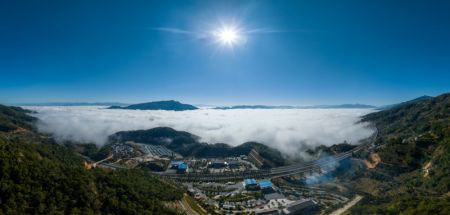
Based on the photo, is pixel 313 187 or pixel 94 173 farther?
pixel 313 187

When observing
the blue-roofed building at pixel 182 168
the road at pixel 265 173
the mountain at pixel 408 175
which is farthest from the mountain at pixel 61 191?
the blue-roofed building at pixel 182 168

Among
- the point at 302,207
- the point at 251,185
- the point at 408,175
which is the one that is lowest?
the point at 302,207

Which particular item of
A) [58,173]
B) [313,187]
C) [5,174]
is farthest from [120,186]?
[313,187]

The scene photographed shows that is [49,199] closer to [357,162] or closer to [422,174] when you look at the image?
[422,174]

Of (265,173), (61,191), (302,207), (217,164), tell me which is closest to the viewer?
(61,191)

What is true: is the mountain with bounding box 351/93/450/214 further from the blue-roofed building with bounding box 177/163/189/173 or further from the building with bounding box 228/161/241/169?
the blue-roofed building with bounding box 177/163/189/173

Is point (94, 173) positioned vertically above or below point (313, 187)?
above

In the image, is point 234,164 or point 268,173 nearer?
point 268,173

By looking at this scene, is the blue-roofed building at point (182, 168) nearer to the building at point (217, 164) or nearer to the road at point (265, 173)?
the road at point (265, 173)

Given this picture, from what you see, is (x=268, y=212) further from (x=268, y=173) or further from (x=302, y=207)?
(x=268, y=173)

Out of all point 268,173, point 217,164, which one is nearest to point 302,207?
point 268,173

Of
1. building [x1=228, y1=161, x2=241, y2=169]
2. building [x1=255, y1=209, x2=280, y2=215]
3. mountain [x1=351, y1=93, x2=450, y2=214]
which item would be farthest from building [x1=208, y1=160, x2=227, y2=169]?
building [x1=255, y1=209, x2=280, y2=215]
